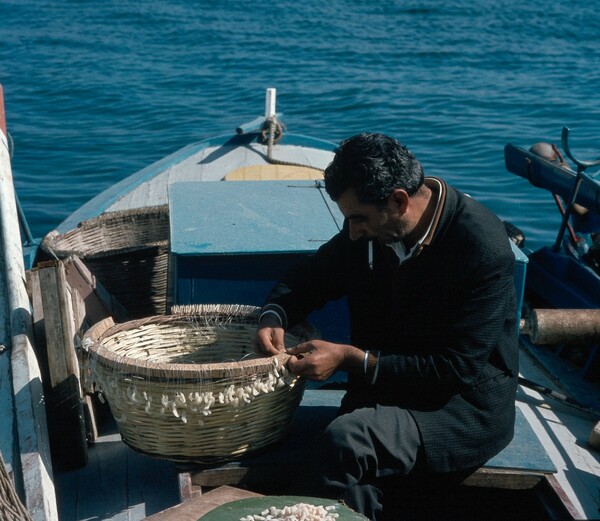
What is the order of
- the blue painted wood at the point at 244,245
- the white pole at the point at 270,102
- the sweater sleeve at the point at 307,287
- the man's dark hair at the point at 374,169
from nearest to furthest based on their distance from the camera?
1. the man's dark hair at the point at 374,169
2. the sweater sleeve at the point at 307,287
3. the blue painted wood at the point at 244,245
4. the white pole at the point at 270,102

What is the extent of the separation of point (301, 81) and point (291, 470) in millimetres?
13608

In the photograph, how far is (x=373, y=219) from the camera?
2510mm

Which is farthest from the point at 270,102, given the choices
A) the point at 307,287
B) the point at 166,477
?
the point at 166,477

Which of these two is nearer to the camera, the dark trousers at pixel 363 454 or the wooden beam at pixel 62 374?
the dark trousers at pixel 363 454

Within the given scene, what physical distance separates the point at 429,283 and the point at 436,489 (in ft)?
2.51

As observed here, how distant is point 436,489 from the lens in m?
2.89

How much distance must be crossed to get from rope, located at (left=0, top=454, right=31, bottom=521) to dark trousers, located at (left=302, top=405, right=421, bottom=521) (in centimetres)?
85

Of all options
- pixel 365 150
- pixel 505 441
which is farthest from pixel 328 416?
pixel 365 150

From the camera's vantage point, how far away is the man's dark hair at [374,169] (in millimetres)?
2426

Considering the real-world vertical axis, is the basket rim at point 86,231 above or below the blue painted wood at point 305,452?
above

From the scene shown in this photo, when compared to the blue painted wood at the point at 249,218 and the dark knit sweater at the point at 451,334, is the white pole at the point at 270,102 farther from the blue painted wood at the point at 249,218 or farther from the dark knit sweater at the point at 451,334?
the dark knit sweater at the point at 451,334

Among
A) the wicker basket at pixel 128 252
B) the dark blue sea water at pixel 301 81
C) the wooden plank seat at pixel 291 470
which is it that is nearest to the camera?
the wooden plank seat at pixel 291 470

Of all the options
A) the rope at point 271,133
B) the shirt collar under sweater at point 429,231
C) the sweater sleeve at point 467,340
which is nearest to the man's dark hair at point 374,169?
the shirt collar under sweater at point 429,231

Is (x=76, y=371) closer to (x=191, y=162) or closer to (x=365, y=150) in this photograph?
(x=365, y=150)
